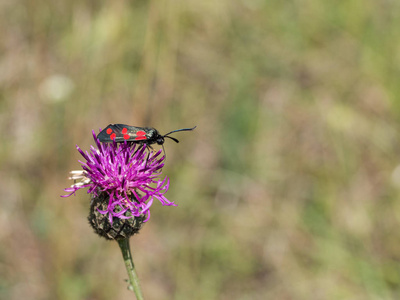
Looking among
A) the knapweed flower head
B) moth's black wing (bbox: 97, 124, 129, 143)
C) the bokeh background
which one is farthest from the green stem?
the bokeh background

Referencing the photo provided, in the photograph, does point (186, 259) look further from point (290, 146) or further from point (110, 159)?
point (110, 159)

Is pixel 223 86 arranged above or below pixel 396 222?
above

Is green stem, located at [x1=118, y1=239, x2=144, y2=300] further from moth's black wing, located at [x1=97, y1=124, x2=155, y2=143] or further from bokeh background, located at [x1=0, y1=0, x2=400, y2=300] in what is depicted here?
bokeh background, located at [x1=0, y1=0, x2=400, y2=300]

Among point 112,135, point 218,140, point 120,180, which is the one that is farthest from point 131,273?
point 218,140

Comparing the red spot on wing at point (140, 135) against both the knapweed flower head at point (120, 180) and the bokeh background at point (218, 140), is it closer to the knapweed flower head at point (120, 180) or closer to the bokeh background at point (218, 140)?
the knapweed flower head at point (120, 180)

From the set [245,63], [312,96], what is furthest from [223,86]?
[312,96]

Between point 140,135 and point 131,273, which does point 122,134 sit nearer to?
point 140,135
